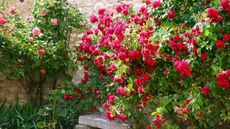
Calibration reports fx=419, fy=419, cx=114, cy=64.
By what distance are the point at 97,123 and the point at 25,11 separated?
2.62m

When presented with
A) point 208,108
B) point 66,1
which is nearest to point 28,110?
point 66,1

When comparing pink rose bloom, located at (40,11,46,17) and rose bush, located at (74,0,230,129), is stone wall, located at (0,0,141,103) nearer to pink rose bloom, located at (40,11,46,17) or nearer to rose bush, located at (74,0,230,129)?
pink rose bloom, located at (40,11,46,17)

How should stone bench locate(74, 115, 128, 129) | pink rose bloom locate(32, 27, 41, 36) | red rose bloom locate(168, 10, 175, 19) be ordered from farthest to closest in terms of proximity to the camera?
pink rose bloom locate(32, 27, 41, 36)
stone bench locate(74, 115, 128, 129)
red rose bloom locate(168, 10, 175, 19)

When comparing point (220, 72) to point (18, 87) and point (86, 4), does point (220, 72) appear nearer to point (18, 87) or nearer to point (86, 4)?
point (86, 4)

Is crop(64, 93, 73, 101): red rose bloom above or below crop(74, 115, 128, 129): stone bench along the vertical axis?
above

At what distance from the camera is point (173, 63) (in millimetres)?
3738

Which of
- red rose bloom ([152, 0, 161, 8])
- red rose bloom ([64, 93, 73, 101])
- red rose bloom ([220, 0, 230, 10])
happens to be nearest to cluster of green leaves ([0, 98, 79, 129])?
red rose bloom ([64, 93, 73, 101])

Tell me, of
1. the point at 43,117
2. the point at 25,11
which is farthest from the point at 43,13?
the point at 43,117

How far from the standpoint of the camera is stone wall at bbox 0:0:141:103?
5993 millimetres

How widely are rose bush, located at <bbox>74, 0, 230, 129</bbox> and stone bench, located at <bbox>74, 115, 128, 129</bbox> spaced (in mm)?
238

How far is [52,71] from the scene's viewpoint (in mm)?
6105

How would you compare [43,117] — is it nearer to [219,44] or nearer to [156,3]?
[156,3]

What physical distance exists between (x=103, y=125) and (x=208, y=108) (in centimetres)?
172

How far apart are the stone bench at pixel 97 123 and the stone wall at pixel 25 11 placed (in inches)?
35.5
